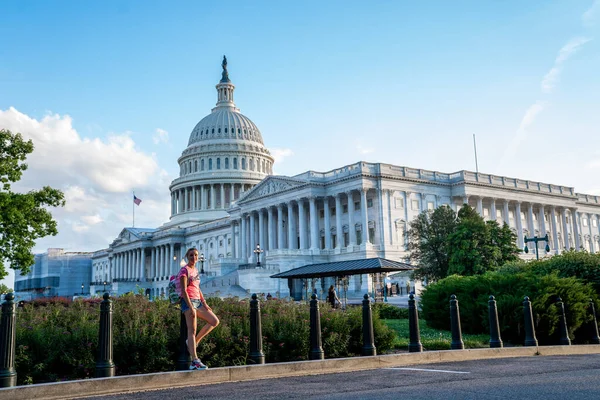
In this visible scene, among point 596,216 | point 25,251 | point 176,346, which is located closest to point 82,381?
point 176,346

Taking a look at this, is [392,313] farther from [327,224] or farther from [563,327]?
[327,224]

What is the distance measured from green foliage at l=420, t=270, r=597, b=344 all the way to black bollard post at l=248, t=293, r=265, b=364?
10502mm

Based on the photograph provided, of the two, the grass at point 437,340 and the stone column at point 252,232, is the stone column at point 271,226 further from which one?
the grass at point 437,340

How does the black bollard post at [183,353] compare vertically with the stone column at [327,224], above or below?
below

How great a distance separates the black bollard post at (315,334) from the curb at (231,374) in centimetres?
41

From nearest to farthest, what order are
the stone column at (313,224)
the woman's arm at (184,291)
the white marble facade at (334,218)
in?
the woman's arm at (184,291)
the white marble facade at (334,218)
the stone column at (313,224)

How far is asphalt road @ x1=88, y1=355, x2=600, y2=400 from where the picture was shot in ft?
32.8

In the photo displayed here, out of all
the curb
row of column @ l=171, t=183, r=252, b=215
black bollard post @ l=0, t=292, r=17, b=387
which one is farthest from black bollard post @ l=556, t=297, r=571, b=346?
row of column @ l=171, t=183, r=252, b=215

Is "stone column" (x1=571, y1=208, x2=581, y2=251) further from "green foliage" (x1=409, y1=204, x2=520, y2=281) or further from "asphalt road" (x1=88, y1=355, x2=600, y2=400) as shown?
"asphalt road" (x1=88, y1=355, x2=600, y2=400)

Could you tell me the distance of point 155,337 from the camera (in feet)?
44.1

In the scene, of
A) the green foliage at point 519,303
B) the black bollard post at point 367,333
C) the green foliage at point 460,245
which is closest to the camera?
the black bollard post at point 367,333

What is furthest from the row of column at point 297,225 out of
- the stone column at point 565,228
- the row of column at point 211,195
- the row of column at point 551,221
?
the row of column at point 211,195

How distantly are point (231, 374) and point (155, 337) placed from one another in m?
2.04

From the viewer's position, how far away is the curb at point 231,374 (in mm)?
10625
